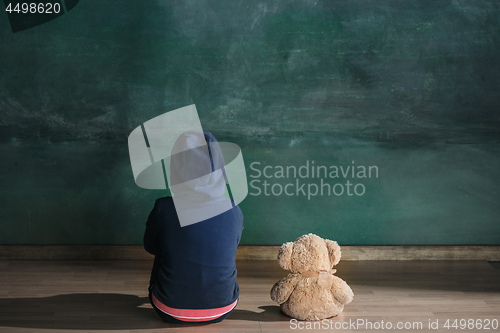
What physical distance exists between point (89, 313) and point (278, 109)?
1672 mm

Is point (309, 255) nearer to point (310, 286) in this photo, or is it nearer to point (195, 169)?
point (310, 286)

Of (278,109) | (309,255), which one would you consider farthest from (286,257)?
(278,109)

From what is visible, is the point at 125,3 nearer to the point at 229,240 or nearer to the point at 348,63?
the point at 348,63

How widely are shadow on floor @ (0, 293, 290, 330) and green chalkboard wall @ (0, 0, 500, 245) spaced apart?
2.35 feet

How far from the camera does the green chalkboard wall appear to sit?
307cm

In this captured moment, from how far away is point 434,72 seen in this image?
3152 millimetres

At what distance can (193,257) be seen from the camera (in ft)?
6.79

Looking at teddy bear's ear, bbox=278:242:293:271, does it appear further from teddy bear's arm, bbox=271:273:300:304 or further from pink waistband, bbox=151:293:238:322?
pink waistband, bbox=151:293:238:322

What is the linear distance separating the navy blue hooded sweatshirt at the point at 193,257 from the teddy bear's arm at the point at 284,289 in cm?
28

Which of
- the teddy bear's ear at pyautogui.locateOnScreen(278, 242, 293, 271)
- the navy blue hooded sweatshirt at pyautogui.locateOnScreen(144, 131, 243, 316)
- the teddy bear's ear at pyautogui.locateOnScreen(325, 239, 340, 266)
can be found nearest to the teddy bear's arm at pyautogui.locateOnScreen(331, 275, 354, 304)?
the teddy bear's ear at pyautogui.locateOnScreen(325, 239, 340, 266)

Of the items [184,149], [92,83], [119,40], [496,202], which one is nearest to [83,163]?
[92,83]

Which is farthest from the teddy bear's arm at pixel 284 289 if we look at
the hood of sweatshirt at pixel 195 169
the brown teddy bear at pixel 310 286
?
the hood of sweatshirt at pixel 195 169

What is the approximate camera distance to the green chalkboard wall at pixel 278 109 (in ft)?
10.1

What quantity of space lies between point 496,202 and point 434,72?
0.99 metres
